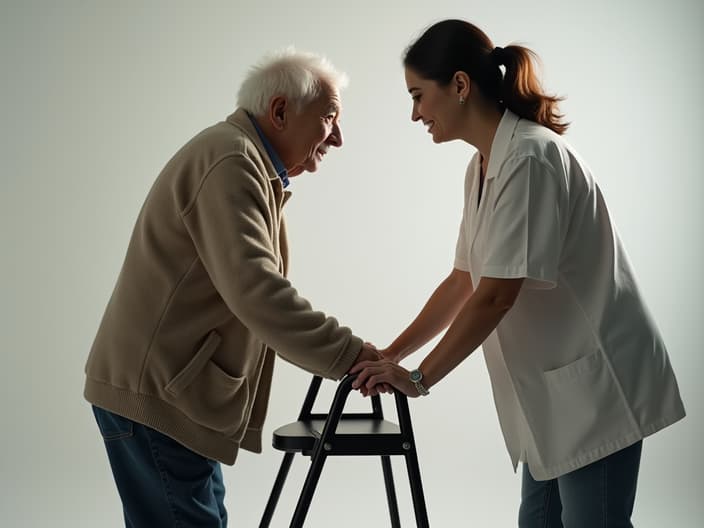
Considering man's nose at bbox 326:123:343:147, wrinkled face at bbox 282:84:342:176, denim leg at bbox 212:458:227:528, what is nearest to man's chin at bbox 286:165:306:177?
wrinkled face at bbox 282:84:342:176

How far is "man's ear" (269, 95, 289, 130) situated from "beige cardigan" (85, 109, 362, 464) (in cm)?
15

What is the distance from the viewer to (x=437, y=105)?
83.4 inches

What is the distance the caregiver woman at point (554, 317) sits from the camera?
6.12 feet

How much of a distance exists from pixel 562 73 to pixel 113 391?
353 centimetres

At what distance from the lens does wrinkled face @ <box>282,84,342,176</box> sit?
7.02 ft

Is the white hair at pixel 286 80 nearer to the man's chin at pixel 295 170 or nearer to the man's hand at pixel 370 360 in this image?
the man's chin at pixel 295 170

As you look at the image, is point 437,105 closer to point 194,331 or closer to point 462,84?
point 462,84

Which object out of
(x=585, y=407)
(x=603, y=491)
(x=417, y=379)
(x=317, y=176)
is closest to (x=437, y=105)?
(x=417, y=379)

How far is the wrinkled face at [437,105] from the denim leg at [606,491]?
84 cm

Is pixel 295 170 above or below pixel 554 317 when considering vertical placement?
above

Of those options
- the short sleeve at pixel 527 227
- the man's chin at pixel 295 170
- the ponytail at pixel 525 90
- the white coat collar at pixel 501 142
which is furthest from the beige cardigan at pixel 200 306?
the ponytail at pixel 525 90

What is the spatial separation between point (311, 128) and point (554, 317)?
2.44ft

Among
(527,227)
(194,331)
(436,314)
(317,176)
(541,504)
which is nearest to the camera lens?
(527,227)

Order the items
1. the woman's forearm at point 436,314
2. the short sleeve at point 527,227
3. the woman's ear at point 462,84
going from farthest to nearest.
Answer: the woman's forearm at point 436,314 → the woman's ear at point 462,84 → the short sleeve at point 527,227
